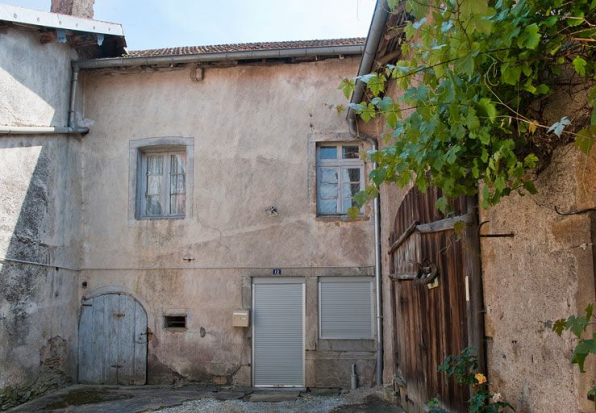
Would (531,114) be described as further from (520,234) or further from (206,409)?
(206,409)

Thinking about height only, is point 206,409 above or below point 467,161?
below

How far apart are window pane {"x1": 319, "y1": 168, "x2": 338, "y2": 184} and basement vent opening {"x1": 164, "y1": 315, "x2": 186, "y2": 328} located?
3465 mm

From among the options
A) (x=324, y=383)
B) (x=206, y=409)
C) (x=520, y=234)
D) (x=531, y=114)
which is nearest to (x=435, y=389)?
(x=520, y=234)

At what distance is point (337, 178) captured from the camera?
9992mm

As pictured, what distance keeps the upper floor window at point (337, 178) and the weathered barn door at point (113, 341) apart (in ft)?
12.3

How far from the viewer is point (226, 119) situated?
10125 millimetres

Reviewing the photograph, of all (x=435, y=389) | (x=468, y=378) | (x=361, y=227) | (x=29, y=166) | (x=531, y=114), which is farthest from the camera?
(x=361, y=227)

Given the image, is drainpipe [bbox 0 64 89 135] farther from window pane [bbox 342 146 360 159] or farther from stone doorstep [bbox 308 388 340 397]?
stone doorstep [bbox 308 388 340 397]

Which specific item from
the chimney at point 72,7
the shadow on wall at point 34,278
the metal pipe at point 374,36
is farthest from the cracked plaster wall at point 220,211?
the metal pipe at point 374,36

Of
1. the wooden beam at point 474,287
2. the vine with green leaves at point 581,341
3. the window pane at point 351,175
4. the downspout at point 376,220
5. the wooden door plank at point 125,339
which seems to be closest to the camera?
the vine with green leaves at point 581,341

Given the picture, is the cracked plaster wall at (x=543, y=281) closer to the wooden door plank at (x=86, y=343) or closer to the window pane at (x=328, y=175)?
the window pane at (x=328, y=175)

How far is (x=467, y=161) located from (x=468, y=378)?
53.4 inches

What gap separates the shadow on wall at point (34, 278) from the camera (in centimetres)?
821

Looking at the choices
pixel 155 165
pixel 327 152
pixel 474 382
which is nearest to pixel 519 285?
pixel 474 382
